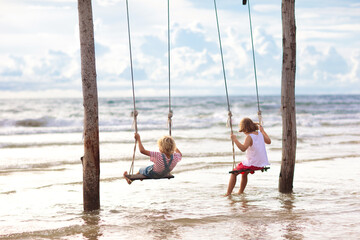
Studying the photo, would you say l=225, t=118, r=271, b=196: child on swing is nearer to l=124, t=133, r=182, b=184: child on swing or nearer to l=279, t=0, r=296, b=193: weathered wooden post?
l=279, t=0, r=296, b=193: weathered wooden post

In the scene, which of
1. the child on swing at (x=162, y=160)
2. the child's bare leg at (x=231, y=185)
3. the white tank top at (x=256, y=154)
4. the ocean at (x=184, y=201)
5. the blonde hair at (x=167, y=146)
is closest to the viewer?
the ocean at (x=184, y=201)

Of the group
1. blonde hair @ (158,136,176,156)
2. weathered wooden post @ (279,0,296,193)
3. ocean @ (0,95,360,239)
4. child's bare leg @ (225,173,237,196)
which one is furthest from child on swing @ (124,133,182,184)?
weathered wooden post @ (279,0,296,193)

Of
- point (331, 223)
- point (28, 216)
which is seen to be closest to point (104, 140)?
point (28, 216)

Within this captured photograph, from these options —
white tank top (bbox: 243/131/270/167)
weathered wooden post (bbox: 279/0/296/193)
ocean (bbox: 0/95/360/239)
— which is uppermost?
weathered wooden post (bbox: 279/0/296/193)

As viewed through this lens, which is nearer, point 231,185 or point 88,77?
point 88,77

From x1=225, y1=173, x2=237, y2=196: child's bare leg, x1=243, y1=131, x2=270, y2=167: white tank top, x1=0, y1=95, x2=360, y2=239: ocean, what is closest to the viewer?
x1=0, y1=95, x2=360, y2=239: ocean

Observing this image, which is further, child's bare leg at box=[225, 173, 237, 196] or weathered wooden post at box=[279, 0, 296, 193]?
child's bare leg at box=[225, 173, 237, 196]

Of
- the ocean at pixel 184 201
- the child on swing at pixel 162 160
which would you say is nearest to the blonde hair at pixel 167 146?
the child on swing at pixel 162 160

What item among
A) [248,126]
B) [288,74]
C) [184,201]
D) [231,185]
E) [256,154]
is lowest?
[184,201]

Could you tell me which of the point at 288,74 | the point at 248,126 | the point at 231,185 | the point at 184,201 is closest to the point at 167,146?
the point at 184,201

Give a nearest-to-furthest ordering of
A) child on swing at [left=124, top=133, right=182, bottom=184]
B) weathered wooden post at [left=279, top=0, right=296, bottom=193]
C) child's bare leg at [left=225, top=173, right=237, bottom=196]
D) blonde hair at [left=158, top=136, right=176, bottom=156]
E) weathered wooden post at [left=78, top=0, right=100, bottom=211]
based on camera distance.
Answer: weathered wooden post at [left=78, top=0, right=100, bottom=211] < child on swing at [left=124, top=133, right=182, bottom=184] < blonde hair at [left=158, top=136, right=176, bottom=156] < weathered wooden post at [left=279, top=0, right=296, bottom=193] < child's bare leg at [left=225, top=173, right=237, bottom=196]

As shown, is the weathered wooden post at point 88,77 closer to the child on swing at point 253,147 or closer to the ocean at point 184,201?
the ocean at point 184,201

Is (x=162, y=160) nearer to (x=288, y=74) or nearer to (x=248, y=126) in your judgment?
(x=248, y=126)

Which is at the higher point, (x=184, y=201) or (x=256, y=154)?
(x=256, y=154)
